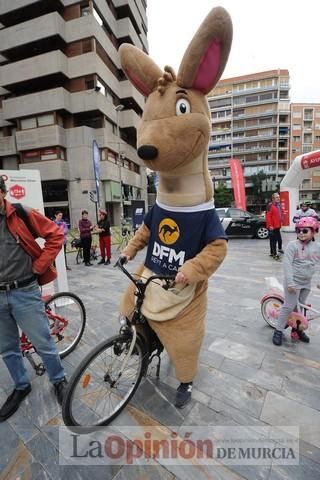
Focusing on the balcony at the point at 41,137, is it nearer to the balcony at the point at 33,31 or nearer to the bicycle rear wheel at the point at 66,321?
the balcony at the point at 33,31

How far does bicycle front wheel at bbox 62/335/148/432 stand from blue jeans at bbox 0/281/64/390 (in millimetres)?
330

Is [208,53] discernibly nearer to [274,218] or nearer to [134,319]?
[134,319]

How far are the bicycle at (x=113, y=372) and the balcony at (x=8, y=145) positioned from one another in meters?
26.0

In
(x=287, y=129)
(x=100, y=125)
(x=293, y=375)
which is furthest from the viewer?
(x=287, y=129)

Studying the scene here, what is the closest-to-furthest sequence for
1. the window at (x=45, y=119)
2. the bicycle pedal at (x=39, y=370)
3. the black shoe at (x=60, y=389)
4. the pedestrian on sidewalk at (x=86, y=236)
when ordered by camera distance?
the black shoe at (x=60, y=389), the bicycle pedal at (x=39, y=370), the pedestrian on sidewalk at (x=86, y=236), the window at (x=45, y=119)

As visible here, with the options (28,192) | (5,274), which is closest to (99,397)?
(5,274)

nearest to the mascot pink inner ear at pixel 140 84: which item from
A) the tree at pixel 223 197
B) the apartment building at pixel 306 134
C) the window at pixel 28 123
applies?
the window at pixel 28 123

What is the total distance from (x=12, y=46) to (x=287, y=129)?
4707cm

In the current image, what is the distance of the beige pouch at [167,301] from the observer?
1.82m

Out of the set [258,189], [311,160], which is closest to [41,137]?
[311,160]

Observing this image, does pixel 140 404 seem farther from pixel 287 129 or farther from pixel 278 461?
pixel 287 129

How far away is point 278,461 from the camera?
5.10 feet

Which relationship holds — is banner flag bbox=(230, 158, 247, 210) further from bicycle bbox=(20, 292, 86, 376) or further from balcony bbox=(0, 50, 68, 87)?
balcony bbox=(0, 50, 68, 87)

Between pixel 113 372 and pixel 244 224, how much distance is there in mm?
10735
